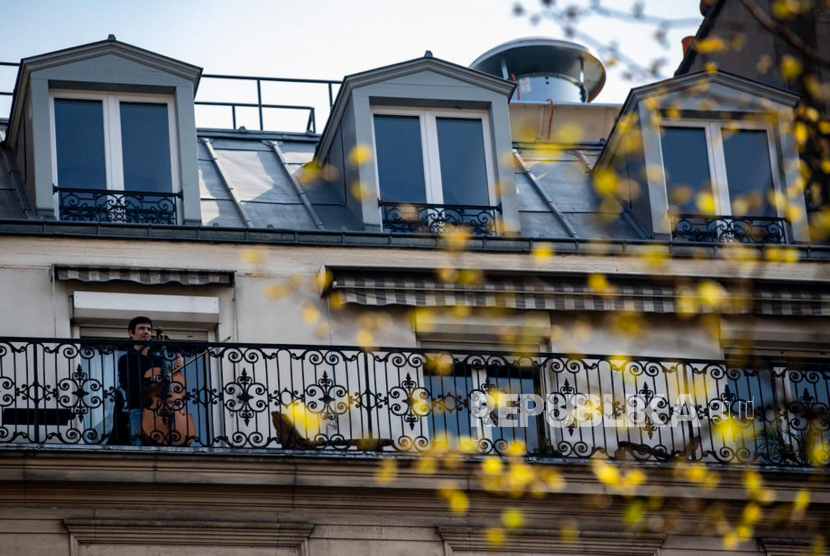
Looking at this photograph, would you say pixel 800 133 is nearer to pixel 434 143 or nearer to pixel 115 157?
pixel 434 143

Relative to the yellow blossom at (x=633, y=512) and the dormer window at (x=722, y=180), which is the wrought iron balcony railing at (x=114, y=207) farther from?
the dormer window at (x=722, y=180)

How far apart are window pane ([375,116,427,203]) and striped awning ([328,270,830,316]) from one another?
1.36 m

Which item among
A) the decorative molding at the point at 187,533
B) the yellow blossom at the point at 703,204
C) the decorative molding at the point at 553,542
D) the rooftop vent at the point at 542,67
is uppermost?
the rooftop vent at the point at 542,67

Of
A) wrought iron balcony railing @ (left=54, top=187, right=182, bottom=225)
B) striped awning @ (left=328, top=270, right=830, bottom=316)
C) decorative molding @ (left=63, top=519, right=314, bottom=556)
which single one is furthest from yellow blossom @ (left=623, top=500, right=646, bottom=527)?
wrought iron balcony railing @ (left=54, top=187, right=182, bottom=225)

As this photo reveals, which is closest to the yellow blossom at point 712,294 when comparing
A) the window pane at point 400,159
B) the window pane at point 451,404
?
the window pane at point 451,404

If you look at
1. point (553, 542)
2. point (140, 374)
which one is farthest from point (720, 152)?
point (140, 374)

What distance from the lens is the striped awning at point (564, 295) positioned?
1745 cm

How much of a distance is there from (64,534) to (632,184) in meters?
7.86

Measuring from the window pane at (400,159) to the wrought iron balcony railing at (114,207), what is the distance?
7.51 ft

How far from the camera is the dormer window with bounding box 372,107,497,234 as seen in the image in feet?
60.6

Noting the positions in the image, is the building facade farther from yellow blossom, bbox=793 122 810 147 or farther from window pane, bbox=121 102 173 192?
yellow blossom, bbox=793 122 810 147

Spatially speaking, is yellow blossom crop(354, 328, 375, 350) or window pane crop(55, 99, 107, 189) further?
window pane crop(55, 99, 107, 189)

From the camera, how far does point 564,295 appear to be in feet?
58.4

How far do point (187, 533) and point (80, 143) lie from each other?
4748mm
